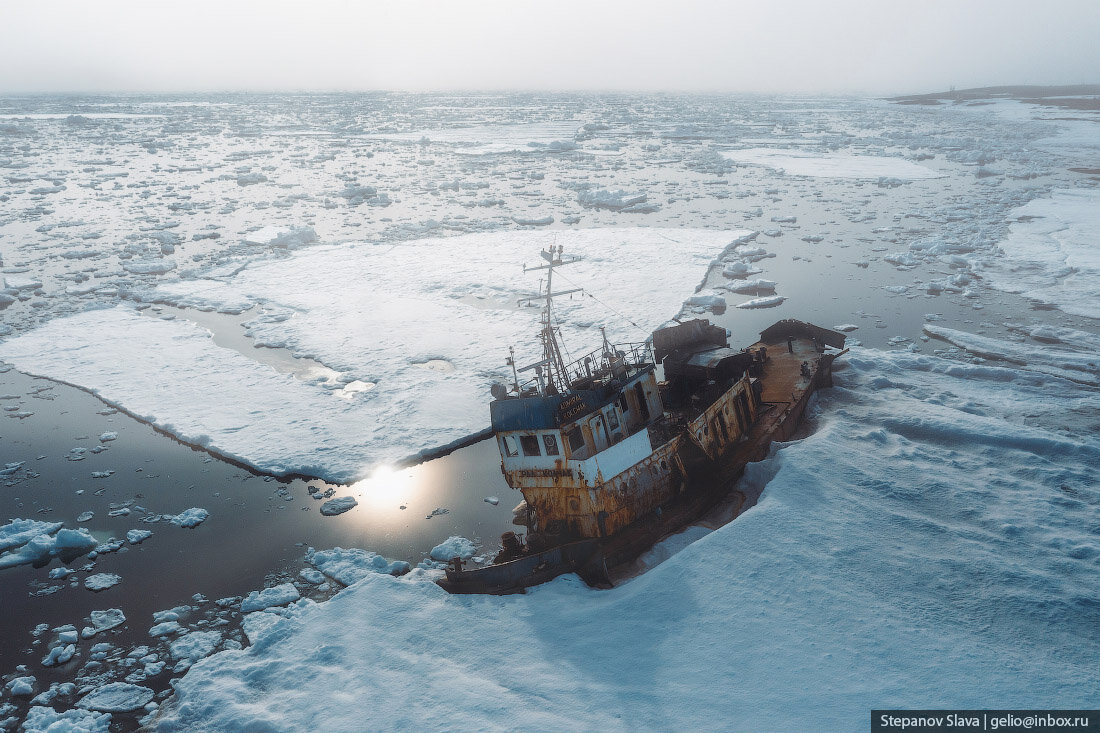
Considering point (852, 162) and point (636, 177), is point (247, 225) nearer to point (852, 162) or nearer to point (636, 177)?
point (636, 177)

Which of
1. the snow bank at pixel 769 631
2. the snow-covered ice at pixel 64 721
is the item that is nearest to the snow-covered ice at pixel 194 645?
the snow bank at pixel 769 631

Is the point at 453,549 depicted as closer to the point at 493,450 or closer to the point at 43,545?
the point at 493,450

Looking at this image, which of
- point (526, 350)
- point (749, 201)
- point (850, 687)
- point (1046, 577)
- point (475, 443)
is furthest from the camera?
point (749, 201)

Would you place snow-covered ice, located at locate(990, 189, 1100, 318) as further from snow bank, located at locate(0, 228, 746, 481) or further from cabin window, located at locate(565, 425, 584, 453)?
cabin window, located at locate(565, 425, 584, 453)

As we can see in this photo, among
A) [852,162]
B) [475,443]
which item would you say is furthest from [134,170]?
[852,162]

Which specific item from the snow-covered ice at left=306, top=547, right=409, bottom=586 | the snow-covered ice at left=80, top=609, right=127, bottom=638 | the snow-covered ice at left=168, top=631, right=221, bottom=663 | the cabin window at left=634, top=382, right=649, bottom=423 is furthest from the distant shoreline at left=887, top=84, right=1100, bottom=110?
the snow-covered ice at left=80, top=609, right=127, bottom=638

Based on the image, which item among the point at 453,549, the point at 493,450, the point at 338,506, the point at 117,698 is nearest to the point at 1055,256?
the point at 493,450
